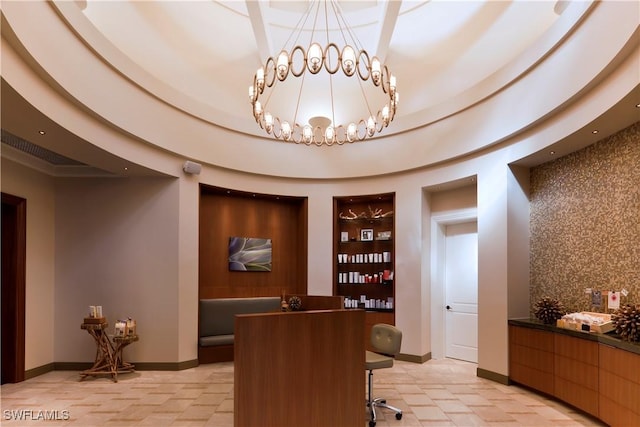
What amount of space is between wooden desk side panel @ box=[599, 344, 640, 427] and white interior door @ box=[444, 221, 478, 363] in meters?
2.68

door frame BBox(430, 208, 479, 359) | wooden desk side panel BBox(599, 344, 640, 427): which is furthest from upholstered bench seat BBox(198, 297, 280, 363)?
wooden desk side panel BBox(599, 344, 640, 427)

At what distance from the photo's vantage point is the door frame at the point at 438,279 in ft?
22.6

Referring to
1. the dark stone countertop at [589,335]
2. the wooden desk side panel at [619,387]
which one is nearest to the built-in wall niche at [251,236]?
the dark stone countertop at [589,335]

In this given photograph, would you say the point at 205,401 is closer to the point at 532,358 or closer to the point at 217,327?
the point at 217,327

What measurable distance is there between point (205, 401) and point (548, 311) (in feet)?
14.2

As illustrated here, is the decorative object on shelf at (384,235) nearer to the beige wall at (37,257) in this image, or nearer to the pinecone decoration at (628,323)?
the pinecone decoration at (628,323)

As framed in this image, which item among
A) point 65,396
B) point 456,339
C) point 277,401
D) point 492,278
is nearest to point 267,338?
point 277,401

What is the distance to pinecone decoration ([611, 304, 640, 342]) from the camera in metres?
3.58

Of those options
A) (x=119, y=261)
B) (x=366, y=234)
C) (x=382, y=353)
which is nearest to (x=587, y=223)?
(x=382, y=353)

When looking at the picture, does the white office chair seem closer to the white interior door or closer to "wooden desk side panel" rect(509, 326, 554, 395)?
"wooden desk side panel" rect(509, 326, 554, 395)

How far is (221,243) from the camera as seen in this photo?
7164 mm

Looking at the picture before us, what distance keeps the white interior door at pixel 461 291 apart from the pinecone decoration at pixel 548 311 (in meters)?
1.59

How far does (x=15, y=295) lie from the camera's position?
539 cm

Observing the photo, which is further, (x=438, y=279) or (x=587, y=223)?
(x=438, y=279)
